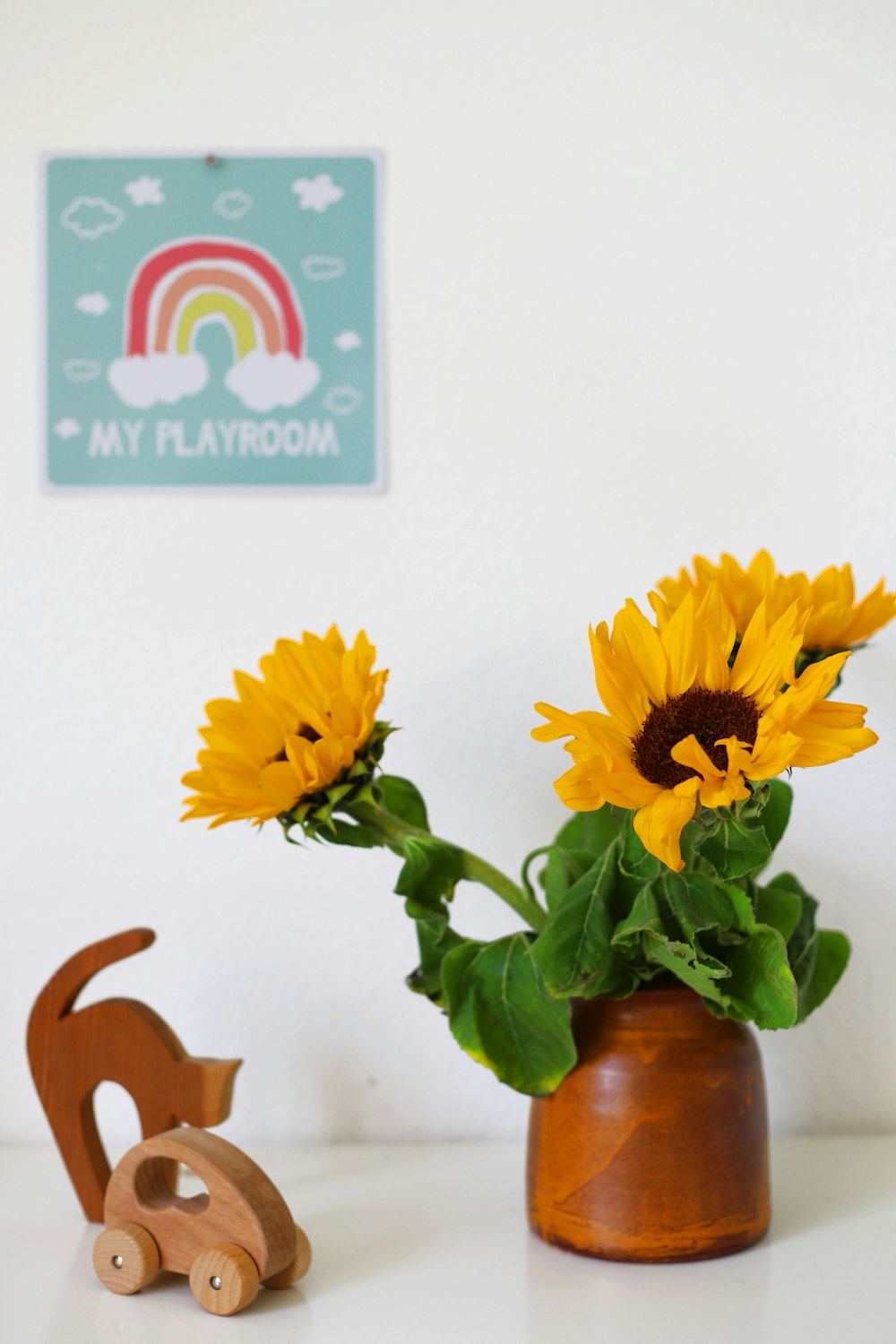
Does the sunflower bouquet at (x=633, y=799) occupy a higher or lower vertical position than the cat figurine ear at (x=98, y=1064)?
higher

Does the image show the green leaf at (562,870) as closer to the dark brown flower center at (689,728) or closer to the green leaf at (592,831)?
the green leaf at (592,831)

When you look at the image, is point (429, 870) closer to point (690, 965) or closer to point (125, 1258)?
point (690, 965)

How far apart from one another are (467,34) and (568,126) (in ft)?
0.35

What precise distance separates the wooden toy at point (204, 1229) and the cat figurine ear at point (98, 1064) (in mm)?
55

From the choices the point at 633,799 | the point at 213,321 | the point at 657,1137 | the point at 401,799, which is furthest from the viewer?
the point at 213,321

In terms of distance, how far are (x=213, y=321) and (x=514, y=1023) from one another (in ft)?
1.88

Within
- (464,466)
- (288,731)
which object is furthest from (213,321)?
(288,731)

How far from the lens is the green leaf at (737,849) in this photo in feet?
1.96

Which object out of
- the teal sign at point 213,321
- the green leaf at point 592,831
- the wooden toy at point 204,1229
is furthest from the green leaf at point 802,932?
the teal sign at point 213,321

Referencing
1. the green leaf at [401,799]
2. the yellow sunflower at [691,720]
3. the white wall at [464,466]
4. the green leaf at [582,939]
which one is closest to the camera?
the yellow sunflower at [691,720]

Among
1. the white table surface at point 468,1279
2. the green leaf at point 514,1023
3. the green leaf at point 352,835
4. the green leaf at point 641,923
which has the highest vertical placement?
the green leaf at point 352,835

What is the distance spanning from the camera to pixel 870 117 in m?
0.92

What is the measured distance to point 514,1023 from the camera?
0.67 meters

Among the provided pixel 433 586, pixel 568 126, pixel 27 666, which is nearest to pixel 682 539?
pixel 433 586
